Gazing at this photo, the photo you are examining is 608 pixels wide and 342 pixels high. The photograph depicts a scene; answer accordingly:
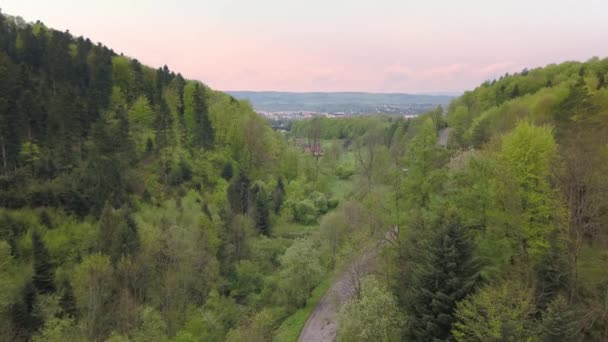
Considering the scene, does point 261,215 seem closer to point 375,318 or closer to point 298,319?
point 298,319

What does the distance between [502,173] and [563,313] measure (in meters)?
8.51

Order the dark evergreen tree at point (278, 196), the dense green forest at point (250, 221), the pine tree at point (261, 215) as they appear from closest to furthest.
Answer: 1. the dense green forest at point (250, 221)
2. the pine tree at point (261, 215)
3. the dark evergreen tree at point (278, 196)

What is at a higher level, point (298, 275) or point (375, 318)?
point (375, 318)

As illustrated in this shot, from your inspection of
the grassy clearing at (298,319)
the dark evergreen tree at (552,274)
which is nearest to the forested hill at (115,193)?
the grassy clearing at (298,319)

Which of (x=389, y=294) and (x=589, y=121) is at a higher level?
(x=589, y=121)

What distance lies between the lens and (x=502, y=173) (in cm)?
2077

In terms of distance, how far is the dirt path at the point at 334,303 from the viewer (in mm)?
25898

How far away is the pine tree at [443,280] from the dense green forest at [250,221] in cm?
8

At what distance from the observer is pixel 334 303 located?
29062 mm

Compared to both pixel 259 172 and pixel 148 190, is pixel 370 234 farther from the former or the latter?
pixel 259 172

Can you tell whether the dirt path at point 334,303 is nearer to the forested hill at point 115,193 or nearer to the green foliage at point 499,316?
the forested hill at point 115,193

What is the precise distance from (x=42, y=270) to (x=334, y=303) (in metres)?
20.5

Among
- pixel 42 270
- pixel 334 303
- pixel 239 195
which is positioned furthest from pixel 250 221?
pixel 42 270

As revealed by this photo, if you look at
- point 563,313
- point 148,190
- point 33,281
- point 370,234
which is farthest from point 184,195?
point 563,313
